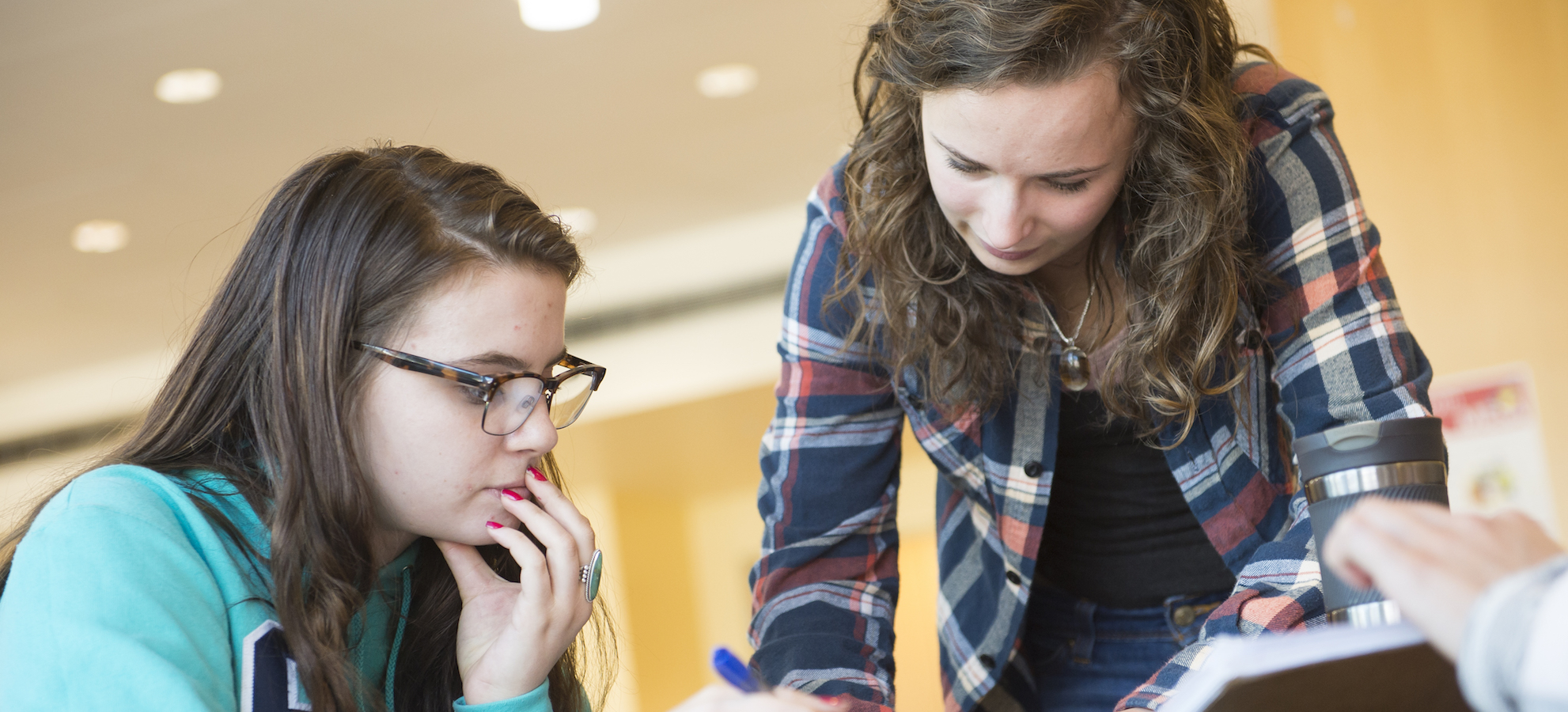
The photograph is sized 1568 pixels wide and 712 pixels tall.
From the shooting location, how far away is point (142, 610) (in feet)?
2.58

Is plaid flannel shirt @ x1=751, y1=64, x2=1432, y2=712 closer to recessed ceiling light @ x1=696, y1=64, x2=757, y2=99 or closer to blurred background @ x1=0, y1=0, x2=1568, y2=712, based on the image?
blurred background @ x1=0, y1=0, x2=1568, y2=712

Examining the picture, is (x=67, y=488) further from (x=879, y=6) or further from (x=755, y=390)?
(x=755, y=390)

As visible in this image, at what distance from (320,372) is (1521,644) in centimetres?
82

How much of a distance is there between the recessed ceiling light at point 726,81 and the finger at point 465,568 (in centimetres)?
261

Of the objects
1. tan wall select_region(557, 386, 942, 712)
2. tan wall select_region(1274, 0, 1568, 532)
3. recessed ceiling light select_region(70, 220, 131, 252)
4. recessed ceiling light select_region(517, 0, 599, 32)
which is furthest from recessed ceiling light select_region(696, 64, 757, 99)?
tan wall select_region(557, 386, 942, 712)

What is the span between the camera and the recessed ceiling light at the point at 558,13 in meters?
2.95

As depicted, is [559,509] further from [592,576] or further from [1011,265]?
[1011,265]

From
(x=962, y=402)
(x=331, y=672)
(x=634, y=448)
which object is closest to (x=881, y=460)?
(x=962, y=402)

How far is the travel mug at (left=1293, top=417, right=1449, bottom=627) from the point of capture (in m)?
0.73

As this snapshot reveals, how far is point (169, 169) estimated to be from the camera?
3705mm

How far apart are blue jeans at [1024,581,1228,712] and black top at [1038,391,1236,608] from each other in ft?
0.05

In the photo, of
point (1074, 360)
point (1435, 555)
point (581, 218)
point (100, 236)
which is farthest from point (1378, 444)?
point (100, 236)

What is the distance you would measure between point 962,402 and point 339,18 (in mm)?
2228

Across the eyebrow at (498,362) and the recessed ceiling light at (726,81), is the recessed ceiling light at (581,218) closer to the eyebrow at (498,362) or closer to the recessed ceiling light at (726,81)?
the recessed ceiling light at (726,81)
